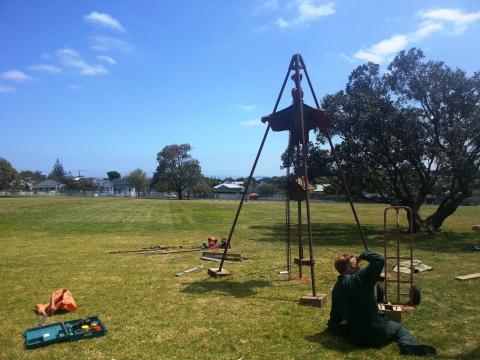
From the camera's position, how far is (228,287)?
Result: 9109 mm

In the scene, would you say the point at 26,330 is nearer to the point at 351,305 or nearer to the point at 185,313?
the point at 185,313

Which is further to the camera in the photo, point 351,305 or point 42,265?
point 42,265

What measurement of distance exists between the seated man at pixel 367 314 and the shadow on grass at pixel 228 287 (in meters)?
3.04

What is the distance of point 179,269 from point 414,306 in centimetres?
575

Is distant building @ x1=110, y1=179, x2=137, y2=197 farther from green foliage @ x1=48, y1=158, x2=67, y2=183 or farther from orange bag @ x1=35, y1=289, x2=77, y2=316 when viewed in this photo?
orange bag @ x1=35, y1=289, x2=77, y2=316

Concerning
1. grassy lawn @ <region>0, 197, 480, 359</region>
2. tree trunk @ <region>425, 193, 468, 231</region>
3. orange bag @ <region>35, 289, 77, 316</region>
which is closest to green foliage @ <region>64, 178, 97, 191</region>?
tree trunk @ <region>425, 193, 468, 231</region>

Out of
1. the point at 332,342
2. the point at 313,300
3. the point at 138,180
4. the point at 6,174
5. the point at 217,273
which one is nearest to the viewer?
the point at 332,342

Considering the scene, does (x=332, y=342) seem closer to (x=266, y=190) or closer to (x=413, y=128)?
(x=413, y=128)

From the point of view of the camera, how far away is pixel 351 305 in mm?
5555

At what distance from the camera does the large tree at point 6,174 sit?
3393 inches

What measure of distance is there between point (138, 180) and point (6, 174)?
4180 centimetres

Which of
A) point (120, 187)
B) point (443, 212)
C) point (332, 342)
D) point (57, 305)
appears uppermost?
point (120, 187)

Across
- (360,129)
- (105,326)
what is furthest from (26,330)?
(360,129)

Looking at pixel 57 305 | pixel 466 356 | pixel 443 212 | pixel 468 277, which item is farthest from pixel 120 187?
pixel 466 356
